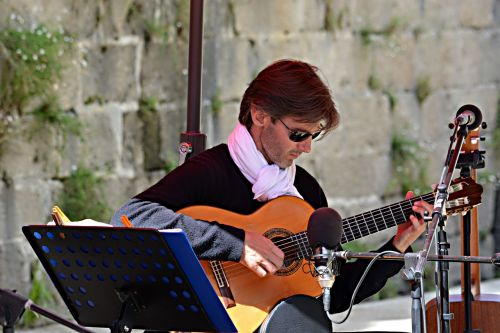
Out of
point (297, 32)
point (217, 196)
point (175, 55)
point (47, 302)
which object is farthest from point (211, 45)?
point (217, 196)

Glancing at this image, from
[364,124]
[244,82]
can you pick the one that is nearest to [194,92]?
[244,82]

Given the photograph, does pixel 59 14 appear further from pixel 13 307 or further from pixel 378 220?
pixel 13 307

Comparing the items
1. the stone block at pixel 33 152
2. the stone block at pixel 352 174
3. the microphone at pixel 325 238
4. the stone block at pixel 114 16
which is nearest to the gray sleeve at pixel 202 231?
the microphone at pixel 325 238

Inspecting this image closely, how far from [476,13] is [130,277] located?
540cm

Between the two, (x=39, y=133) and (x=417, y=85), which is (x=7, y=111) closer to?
(x=39, y=133)

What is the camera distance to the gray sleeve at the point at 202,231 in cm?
418

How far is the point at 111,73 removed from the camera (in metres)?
6.19

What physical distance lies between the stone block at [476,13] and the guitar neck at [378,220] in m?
4.19

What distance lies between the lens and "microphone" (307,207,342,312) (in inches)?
138

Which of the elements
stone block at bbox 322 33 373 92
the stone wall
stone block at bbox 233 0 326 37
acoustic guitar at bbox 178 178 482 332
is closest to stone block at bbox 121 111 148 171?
the stone wall

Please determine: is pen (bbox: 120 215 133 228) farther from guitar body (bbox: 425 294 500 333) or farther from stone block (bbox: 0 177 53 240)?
stone block (bbox: 0 177 53 240)

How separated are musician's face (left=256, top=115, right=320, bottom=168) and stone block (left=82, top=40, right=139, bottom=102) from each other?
1.85 meters

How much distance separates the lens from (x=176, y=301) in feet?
11.6

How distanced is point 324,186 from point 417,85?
3.57ft
